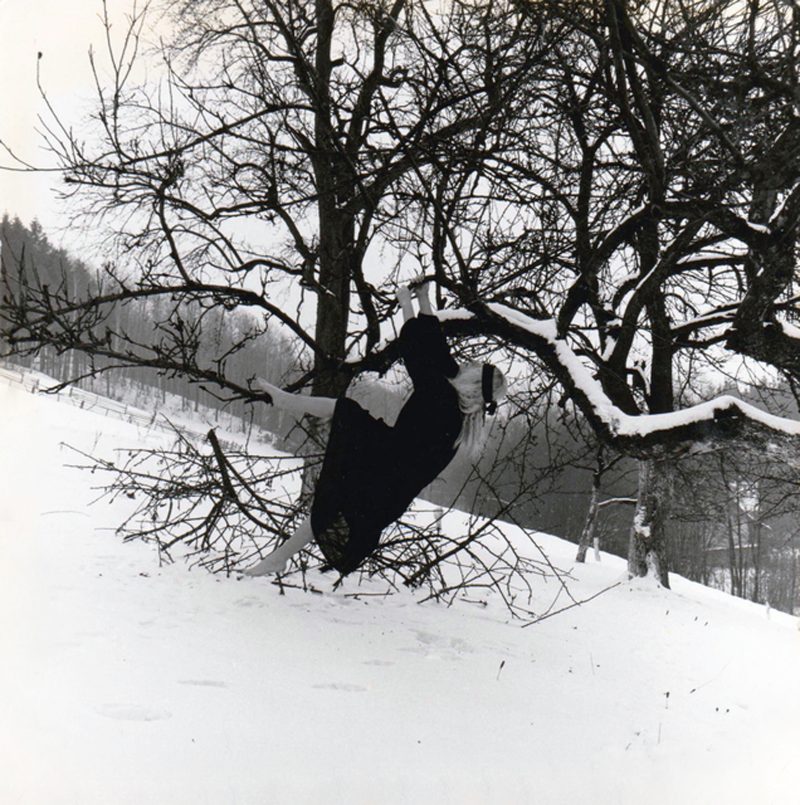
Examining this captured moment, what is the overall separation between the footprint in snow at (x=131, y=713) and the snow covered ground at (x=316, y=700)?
0.04 feet

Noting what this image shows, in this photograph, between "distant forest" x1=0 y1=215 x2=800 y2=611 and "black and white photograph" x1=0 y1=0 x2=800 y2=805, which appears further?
"distant forest" x1=0 y1=215 x2=800 y2=611

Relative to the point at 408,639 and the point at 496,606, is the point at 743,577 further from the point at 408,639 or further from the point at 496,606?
the point at 408,639

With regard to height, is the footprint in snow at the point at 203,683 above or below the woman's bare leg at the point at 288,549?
below

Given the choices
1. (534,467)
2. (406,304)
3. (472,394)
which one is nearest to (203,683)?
(472,394)

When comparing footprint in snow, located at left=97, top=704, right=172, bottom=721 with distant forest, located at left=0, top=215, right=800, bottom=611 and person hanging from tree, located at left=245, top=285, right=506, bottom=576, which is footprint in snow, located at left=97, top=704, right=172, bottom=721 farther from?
distant forest, located at left=0, top=215, right=800, bottom=611

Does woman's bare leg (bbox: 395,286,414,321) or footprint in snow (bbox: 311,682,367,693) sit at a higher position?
woman's bare leg (bbox: 395,286,414,321)

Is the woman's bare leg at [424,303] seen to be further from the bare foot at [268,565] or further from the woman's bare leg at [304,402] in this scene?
the bare foot at [268,565]

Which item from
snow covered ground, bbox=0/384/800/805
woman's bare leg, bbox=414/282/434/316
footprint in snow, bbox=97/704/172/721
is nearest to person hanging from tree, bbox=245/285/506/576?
woman's bare leg, bbox=414/282/434/316

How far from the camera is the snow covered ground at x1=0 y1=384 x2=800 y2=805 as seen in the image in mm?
2672

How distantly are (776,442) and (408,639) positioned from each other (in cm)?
326

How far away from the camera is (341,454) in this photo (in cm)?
355

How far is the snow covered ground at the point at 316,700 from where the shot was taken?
2.67 meters

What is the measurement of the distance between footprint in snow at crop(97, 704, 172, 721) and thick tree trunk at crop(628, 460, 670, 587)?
11120 mm

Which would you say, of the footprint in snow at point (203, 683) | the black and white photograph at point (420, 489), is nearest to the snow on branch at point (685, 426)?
the black and white photograph at point (420, 489)
